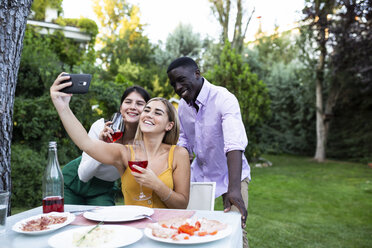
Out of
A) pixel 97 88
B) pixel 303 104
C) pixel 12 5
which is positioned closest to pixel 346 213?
pixel 97 88

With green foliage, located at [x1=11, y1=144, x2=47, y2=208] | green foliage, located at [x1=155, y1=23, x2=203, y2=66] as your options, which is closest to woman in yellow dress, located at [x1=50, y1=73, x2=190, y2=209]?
green foliage, located at [x1=11, y1=144, x2=47, y2=208]

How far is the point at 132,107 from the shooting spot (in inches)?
118

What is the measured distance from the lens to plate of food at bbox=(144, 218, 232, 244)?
50.8 inches

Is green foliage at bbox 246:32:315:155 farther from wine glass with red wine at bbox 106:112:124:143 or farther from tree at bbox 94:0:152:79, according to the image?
wine glass with red wine at bbox 106:112:124:143

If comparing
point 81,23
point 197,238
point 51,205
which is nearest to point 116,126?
point 51,205

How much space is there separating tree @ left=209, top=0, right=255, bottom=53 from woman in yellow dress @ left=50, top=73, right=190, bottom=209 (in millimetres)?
11917

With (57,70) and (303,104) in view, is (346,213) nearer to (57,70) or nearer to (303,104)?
(57,70)

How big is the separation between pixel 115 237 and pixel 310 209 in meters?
6.00

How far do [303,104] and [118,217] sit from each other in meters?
15.1

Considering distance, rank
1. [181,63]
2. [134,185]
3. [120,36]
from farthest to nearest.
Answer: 1. [120,36]
2. [181,63]
3. [134,185]

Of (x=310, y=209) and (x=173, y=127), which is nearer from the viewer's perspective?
(x=173, y=127)

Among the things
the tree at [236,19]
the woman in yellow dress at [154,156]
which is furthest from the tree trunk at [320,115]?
→ the woman in yellow dress at [154,156]

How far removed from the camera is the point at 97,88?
7.25 metres

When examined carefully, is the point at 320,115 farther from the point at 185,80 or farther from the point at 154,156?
the point at 154,156
